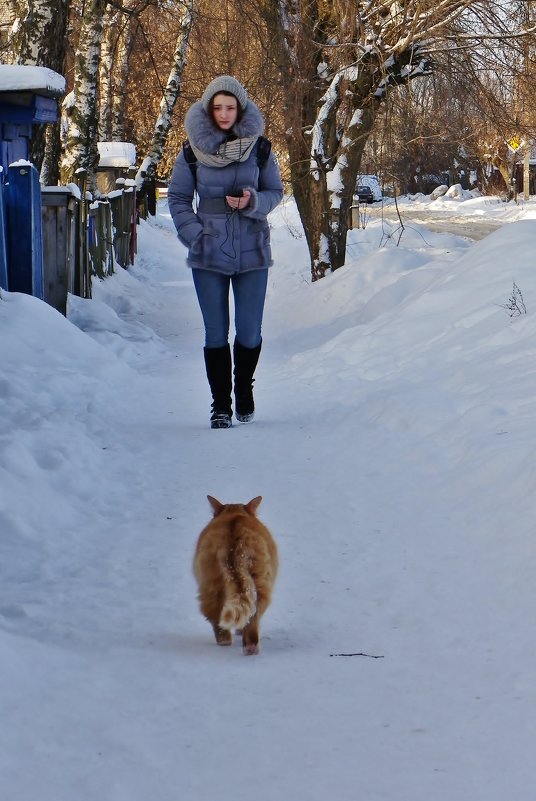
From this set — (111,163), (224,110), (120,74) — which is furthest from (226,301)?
(120,74)

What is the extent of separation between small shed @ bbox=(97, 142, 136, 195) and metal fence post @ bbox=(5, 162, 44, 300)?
11.8 m

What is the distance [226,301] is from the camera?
684cm

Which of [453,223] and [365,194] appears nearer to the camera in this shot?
[453,223]

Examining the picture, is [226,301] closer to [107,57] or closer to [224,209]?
[224,209]

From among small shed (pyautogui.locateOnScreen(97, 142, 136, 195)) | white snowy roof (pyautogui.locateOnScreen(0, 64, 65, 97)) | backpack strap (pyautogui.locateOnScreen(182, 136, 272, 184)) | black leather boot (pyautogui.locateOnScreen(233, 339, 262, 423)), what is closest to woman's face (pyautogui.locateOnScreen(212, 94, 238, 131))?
backpack strap (pyautogui.locateOnScreen(182, 136, 272, 184))

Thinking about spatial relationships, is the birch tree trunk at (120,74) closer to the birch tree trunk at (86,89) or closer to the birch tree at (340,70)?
the birch tree trunk at (86,89)

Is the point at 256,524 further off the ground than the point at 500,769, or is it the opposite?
the point at 256,524

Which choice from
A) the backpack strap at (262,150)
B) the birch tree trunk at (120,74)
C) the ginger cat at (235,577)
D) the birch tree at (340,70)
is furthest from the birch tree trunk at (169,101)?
the ginger cat at (235,577)

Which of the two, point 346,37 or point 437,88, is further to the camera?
point 437,88

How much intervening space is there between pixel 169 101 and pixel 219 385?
1590 centimetres

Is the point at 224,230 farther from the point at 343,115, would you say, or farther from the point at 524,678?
the point at 343,115

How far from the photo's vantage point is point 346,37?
495 inches

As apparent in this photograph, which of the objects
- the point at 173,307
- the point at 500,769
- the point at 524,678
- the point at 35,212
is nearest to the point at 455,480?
the point at 524,678

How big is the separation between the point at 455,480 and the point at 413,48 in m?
8.63
